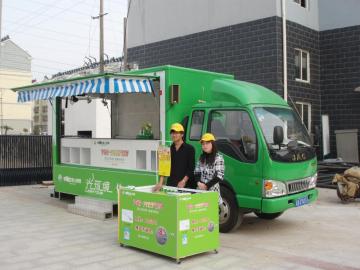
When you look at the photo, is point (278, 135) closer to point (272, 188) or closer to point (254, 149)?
point (254, 149)

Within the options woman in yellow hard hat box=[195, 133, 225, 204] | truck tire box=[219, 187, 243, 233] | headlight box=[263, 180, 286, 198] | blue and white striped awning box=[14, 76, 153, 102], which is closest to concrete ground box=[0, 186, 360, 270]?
truck tire box=[219, 187, 243, 233]

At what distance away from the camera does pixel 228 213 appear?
25.8 feet

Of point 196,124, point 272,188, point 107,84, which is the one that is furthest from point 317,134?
point 107,84

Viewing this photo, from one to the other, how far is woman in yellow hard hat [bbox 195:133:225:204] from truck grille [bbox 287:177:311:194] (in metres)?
1.56

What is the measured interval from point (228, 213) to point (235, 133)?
4.57ft

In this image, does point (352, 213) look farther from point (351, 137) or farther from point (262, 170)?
point (351, 137)

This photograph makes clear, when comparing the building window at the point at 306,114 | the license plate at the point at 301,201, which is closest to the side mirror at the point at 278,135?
the license plate at the point at 301,201

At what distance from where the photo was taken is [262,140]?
750 centimetres

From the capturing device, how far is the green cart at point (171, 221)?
19.5 ft

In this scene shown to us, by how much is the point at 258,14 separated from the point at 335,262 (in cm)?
1203

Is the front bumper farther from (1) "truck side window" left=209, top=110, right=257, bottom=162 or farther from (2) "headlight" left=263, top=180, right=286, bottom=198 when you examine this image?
(1) "truck side window" left=209, top=110, right=257, bottom=162

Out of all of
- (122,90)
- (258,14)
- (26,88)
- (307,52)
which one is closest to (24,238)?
(122,90)

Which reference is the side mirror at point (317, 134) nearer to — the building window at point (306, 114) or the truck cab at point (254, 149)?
the building window at point (306, 114)

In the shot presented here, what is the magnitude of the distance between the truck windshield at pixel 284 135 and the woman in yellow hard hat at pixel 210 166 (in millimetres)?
1182
